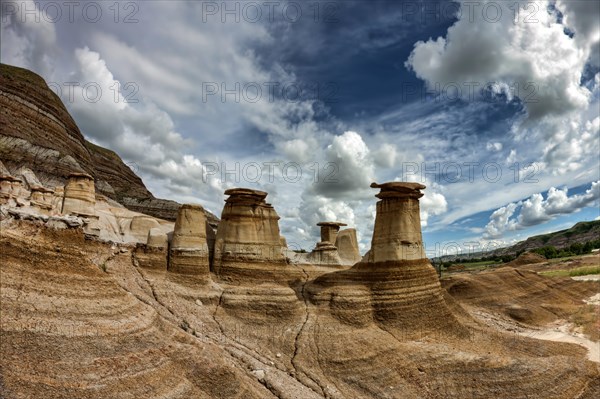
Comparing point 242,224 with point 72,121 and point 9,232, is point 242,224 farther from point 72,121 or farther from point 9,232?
point 72,121

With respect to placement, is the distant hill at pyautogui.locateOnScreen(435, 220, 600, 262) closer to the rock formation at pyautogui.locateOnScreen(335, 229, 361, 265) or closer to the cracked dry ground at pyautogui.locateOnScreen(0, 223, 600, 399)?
the rock formation at pyautogui.locateOnScreen(335, 229, 361, 265)

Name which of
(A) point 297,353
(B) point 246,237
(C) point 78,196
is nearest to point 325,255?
(B) point 246,237

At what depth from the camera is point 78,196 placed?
2794 centimetres

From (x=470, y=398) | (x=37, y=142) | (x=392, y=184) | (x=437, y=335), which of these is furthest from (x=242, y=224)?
(x=37, y=142)

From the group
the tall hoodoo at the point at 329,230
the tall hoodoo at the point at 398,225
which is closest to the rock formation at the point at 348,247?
the tall hoodoo at the point at 329,230

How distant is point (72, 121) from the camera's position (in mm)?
60062

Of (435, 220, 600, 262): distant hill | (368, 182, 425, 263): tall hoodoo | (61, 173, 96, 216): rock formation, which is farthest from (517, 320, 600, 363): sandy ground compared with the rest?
(435, 220, 600, 262): distant hill

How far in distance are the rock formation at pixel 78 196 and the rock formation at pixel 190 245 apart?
797 cm

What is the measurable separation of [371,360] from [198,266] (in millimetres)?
12382

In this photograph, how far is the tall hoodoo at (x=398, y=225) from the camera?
74.9 feet

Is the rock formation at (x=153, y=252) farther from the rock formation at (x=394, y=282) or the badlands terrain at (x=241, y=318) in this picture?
the rock formation at (x=394, y=282)

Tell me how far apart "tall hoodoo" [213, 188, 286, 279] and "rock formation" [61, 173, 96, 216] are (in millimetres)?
10505

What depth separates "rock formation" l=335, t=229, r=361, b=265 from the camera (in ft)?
112

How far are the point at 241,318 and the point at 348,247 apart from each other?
51.6ft
